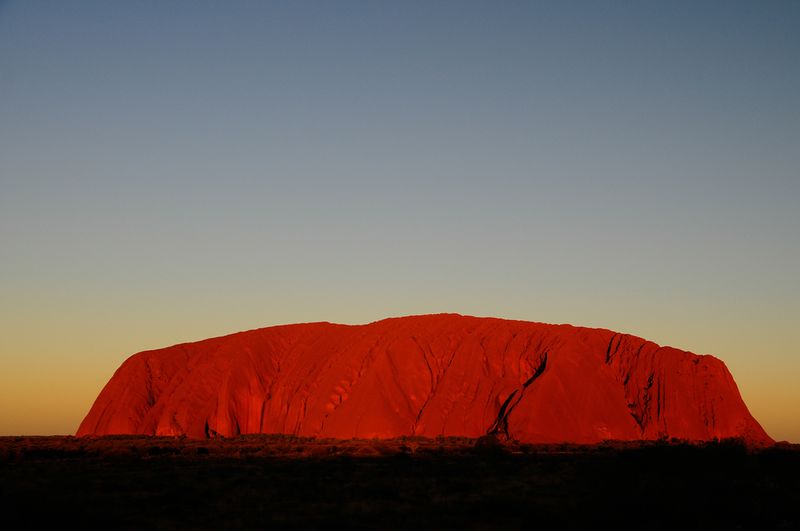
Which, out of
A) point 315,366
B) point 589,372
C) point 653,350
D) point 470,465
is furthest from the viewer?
point 315,366

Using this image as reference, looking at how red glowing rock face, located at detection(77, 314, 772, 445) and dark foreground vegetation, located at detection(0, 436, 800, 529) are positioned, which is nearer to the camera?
dark foreground vegetation, located at detection(0, 436, 800, 529)

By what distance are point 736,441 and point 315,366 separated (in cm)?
5466

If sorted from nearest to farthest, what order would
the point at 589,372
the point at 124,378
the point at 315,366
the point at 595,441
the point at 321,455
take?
the point at 321,455, the point at 595,441, the point at 589,372, the point at 315,366, the point at 124,378

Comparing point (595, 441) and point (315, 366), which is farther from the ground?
point (315, 366)

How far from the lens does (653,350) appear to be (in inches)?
3184

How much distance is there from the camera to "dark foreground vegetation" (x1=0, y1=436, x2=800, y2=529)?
21812mm

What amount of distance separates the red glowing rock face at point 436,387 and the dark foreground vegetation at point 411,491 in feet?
93.9

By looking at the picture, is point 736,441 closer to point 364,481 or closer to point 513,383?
point 364,481

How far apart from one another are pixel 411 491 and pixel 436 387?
51.4 m

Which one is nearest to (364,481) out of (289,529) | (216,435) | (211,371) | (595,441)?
(289,529)

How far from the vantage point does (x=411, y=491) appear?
29.1m

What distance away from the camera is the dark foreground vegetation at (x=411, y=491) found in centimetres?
2181

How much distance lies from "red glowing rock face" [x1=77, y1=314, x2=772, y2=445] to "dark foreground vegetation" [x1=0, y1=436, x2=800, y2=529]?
93.9 ft

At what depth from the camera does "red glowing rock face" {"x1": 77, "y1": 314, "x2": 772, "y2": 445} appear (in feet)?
242
